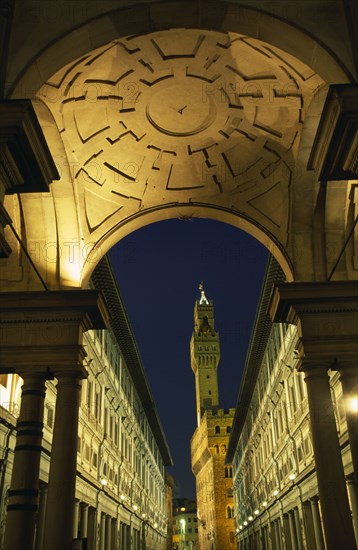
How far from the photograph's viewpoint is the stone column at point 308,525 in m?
27.9

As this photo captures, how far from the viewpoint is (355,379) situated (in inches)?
495

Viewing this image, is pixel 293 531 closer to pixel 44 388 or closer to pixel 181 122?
pixel 44 388

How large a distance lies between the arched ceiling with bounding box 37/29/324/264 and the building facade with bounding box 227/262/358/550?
5830 mm

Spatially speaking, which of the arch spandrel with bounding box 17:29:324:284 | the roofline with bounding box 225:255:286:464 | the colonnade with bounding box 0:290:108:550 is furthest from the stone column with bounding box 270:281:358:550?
the roofline with bounding box 225:255:286:464

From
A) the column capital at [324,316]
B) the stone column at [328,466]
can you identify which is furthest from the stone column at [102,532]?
the column capital at [324,316]

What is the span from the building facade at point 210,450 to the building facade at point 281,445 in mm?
27265

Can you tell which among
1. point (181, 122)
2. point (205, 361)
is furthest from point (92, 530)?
point (205, 361)

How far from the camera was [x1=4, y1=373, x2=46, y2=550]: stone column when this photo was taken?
11062 millimetres

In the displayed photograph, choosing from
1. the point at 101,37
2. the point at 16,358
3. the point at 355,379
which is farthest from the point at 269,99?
the point at 16,358

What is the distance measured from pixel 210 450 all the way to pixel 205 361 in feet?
85.2

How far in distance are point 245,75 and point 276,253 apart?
5.15 m

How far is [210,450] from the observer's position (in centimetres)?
8931

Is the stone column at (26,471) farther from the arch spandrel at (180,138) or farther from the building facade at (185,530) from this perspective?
the building facade at (185,530)

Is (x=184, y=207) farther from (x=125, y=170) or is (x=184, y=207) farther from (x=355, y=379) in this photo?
(x=355, y=379)
